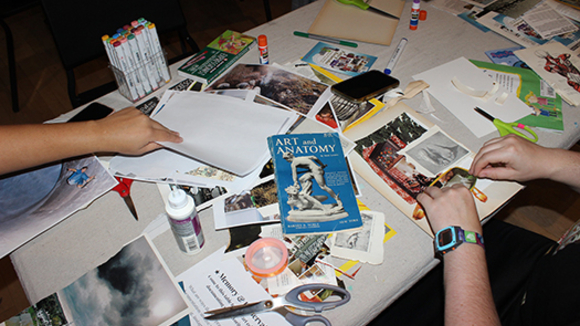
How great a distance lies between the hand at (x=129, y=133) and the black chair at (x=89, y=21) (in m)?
0.61

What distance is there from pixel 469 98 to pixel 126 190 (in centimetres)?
95

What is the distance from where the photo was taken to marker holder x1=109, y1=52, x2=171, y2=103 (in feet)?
3.22

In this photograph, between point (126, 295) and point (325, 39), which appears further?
point (325, 39)

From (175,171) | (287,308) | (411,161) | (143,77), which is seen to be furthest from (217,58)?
(287,308)

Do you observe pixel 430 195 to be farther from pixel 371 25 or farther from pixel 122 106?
pixel 122 106

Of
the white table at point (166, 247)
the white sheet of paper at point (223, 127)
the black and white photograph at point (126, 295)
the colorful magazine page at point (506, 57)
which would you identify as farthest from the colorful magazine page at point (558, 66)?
the black and white photograph at point (126, 295)

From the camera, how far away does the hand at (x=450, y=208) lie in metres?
0.75

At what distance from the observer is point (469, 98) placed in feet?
3.42

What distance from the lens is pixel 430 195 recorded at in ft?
2.64

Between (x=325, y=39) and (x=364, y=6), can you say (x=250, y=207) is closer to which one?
(x=325, y=39)

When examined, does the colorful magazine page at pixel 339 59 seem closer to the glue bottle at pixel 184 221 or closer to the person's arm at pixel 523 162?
the person's arm at pixel 523 162

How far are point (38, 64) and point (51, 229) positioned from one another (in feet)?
7.22

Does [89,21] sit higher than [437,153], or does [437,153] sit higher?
[89,21]

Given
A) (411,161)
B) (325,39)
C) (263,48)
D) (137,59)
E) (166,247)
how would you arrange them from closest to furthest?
(166,247), (411,161), (137,59), (263,48), (325,39)
